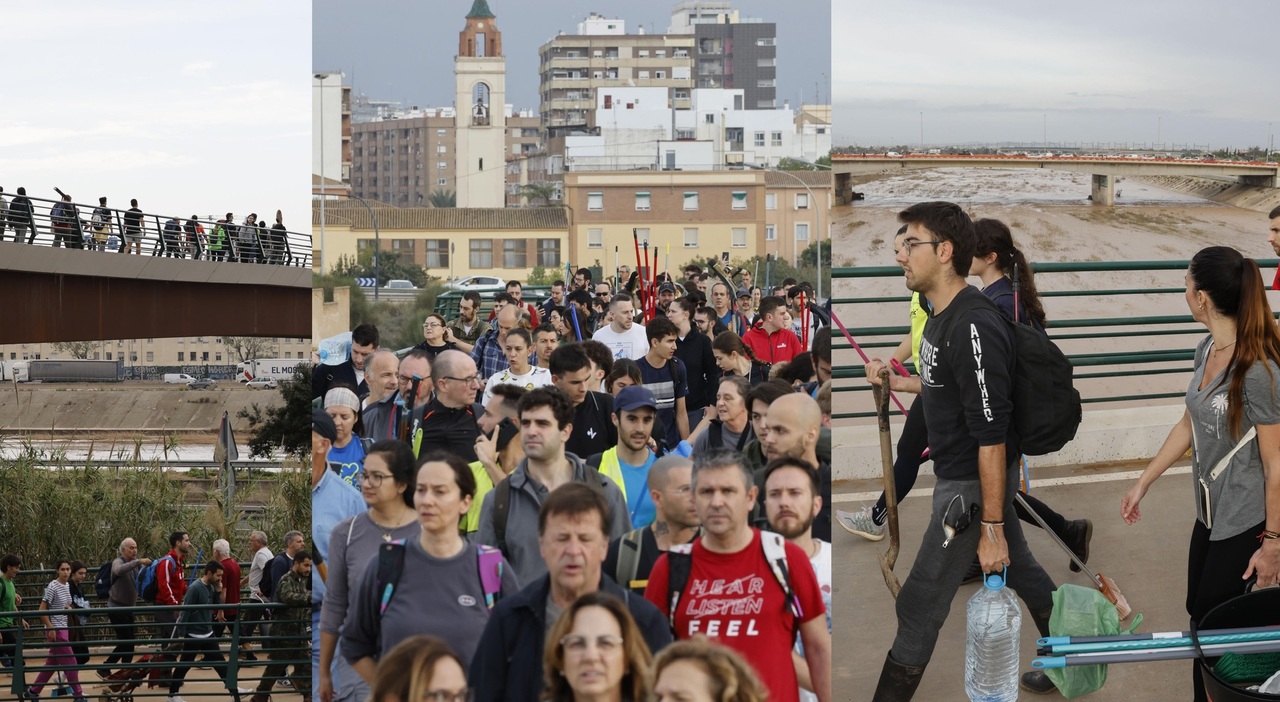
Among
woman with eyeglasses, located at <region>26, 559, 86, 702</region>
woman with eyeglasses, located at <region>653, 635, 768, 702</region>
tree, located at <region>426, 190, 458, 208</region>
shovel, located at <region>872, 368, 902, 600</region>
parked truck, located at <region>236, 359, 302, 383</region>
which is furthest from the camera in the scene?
parked truck, located at <region>236, 359, 302, 383</region>

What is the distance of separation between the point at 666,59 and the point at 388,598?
5.30 ft

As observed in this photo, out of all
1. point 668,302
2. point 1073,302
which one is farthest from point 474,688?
point 1073,302

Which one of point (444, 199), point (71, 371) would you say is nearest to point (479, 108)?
point (444, 199)

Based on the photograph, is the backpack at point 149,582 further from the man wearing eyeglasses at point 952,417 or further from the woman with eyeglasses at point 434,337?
the man wearing eyeglasses at point 952,417

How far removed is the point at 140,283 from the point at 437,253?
19.2 meters

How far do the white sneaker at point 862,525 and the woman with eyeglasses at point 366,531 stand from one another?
10.1 ft

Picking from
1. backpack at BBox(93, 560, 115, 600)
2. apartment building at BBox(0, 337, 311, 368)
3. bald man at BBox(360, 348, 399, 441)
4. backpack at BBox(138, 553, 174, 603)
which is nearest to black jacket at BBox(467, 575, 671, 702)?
bald man at BBox(360, 348, 399, 441)

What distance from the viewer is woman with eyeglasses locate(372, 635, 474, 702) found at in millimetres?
3555

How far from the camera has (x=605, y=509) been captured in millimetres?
3531

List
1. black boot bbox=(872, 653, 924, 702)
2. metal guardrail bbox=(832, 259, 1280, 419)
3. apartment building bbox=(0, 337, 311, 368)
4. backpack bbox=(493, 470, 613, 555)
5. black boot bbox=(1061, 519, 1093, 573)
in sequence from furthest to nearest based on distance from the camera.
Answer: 1. apartment building bbox=(0, 337, 311, 368)
2. metal guardrail bbox=(832, 259, 1280, 419)
3. black boot bbox=(1061, 519, 1093, 573)
4. black boot bbox=(872, 653, 924, 702)
5. backpack bbox=(493, 470, 613, 555)

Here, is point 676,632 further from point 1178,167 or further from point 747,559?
point 1178,167

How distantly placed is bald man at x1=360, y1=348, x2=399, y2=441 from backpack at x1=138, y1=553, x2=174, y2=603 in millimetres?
13645

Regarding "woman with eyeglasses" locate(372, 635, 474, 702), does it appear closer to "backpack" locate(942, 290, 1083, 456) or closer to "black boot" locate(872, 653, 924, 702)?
"black boot" locate(872, 653, 924, 702)

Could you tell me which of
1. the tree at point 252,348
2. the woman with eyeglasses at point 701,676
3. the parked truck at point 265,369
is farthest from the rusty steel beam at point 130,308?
the tree at point 252,348
